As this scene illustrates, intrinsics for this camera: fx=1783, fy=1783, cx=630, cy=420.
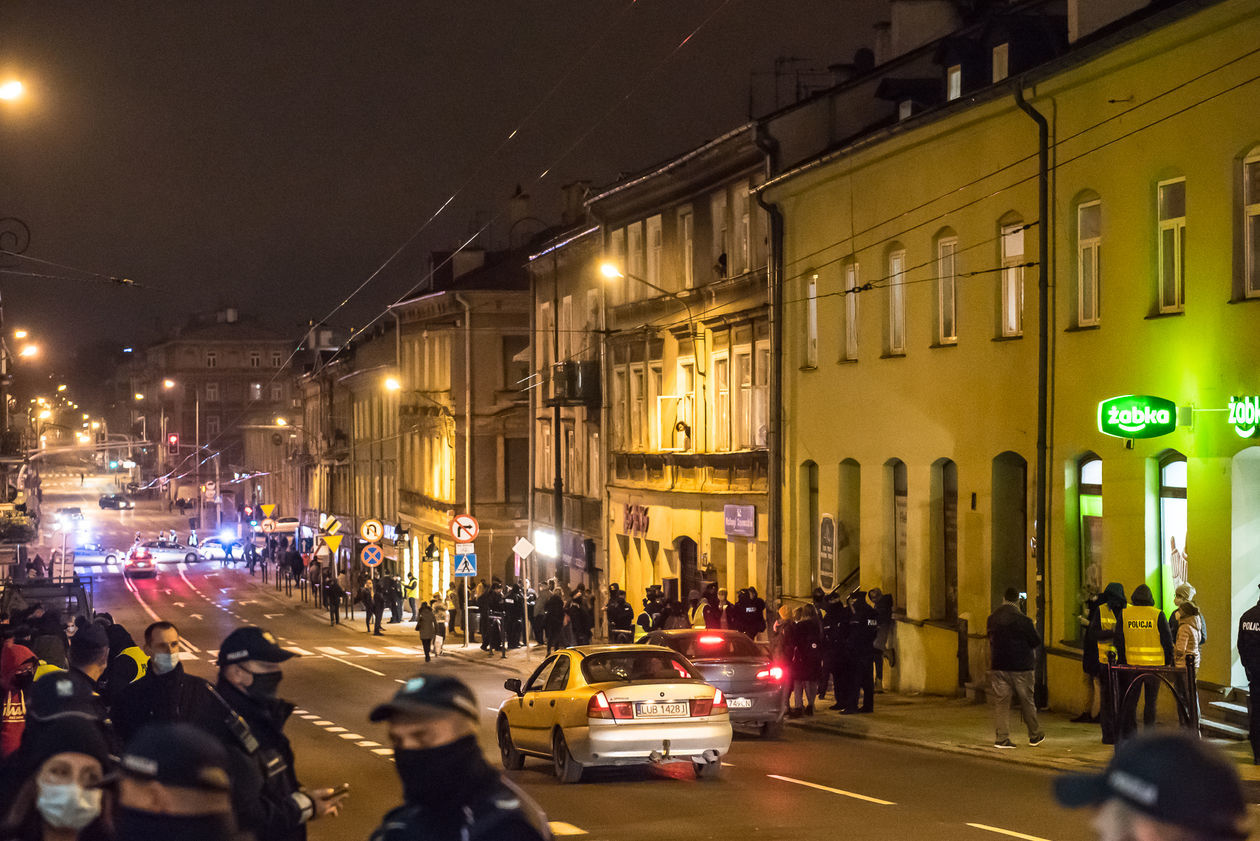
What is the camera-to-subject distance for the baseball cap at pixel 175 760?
175 inches

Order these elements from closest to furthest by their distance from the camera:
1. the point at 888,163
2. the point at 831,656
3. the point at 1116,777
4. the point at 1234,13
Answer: the point at 1116,777 → the point at 1234,13 → the point at 831,656 → the point at 888,163

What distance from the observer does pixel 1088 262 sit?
2291 centimetres

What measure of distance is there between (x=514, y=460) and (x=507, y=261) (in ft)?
24.6

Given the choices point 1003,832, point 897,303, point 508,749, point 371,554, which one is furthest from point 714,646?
point 371,554

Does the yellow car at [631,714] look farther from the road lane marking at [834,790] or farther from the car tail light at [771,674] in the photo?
the car tail light at [771,674]

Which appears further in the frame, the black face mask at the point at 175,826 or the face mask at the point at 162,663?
the face mask at the point at 162,663

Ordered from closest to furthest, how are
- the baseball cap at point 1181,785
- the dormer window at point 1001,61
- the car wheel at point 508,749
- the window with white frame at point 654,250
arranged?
the baseball cap at point 1181,785, the car wheel at point 508,749, the dormer window at point 1001,61, the window with white frame at point 654,250

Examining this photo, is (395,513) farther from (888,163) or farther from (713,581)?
(888,163)

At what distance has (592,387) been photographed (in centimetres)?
4588

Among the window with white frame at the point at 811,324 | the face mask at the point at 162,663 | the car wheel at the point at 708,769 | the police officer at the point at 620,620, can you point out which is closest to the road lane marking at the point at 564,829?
the car wheel at the point at 708,769

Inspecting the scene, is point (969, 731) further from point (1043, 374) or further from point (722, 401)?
point (722, 401)

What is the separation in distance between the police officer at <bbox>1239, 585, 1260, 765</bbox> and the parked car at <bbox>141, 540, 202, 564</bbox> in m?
85.8

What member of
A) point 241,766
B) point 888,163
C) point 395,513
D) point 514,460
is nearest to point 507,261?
point 514,460

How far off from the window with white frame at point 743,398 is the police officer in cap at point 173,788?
100ft
